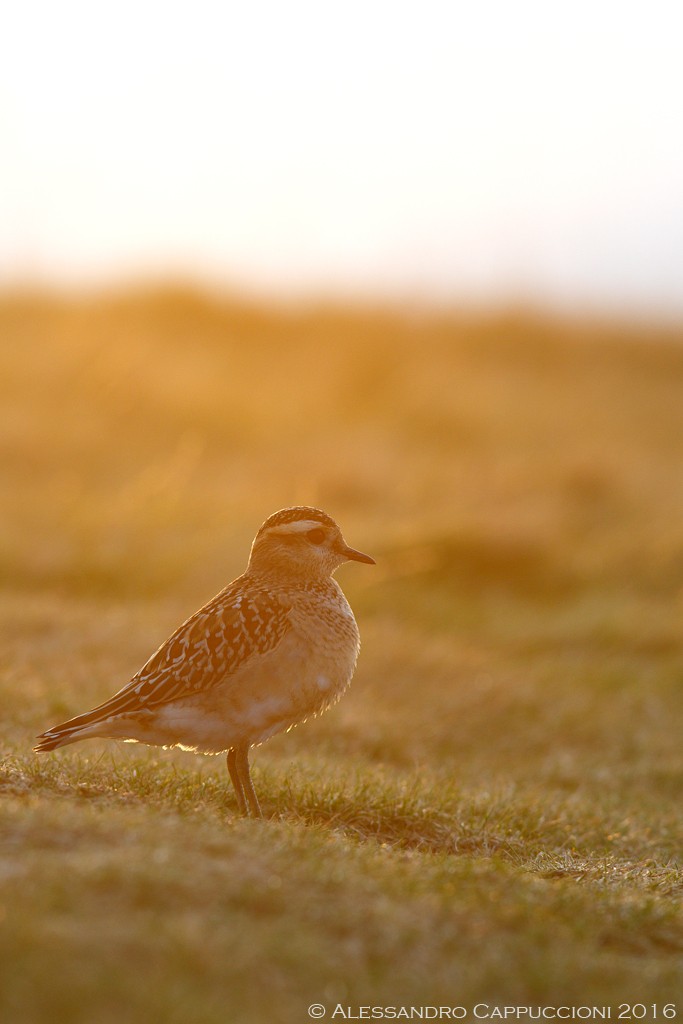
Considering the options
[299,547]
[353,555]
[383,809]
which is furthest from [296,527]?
[383,809]

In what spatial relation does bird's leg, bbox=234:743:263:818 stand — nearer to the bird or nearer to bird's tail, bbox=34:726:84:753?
the bird

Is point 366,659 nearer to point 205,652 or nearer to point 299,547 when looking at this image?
point 299,547

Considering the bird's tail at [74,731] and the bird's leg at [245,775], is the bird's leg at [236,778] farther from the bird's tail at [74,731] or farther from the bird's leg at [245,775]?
the bird's tail at [74,731]

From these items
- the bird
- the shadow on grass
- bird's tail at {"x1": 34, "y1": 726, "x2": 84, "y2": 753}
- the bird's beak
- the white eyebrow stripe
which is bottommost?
the shadow on grass

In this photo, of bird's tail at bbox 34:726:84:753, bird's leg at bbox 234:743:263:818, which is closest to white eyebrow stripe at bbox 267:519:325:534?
bird's leg at bbox 234:743:263:818

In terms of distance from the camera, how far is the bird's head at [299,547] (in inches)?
295

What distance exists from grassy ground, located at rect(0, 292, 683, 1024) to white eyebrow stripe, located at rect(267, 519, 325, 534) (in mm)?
1420

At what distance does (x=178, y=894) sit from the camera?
4.88 meters

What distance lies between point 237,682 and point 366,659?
6164 millimetres

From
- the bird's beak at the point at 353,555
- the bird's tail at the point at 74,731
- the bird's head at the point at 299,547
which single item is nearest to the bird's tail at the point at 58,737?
the bird's tail at the point at 74,731

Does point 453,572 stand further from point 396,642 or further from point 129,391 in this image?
point 129,391

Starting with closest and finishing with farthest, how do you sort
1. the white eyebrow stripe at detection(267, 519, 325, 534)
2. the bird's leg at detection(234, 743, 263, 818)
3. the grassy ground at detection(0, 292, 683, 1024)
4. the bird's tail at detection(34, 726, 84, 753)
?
the grassy ground at detection(0, 292, 683, 1024)
the bird's tail at detection(34, 726, 84, 753)
the bird's leg at detection(234, 743, 263, 818)
the white eyebrow stripe at detection(267, 519, 325, 534)

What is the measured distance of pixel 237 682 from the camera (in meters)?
6.74

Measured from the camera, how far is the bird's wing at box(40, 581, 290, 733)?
6.72 meters
